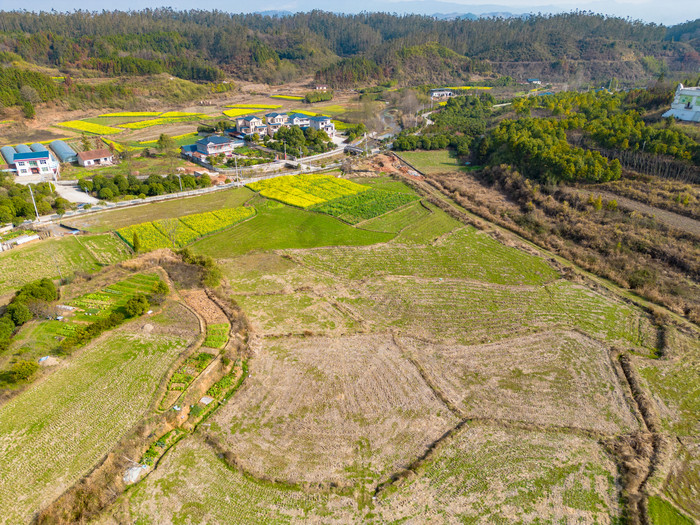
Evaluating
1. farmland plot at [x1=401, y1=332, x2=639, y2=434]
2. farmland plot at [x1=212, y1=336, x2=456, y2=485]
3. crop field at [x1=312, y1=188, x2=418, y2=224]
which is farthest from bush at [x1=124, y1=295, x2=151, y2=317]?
crop field at [x1=312, y1=188, x2=418, y2=224]

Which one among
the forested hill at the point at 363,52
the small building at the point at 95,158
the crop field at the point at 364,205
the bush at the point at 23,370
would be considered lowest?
the bush at the point at 23,370

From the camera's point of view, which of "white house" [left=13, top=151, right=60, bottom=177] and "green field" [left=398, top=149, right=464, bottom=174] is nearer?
"white house" [left=13, top=151, right=60, bottom=177]

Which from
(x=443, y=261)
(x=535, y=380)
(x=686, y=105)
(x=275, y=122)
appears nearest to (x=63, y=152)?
(x=275, y=122)

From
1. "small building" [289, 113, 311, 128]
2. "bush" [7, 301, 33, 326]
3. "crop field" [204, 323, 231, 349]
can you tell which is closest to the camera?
"crop field" [204, 323, 231, 349]

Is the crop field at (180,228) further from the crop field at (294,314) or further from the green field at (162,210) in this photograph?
the crop field at (294,314)

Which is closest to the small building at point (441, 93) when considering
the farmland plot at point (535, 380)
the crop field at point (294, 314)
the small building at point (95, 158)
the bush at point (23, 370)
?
the small building at point (95, 158)

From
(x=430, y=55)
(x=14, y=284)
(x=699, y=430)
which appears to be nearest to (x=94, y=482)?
(x=14, y=284)

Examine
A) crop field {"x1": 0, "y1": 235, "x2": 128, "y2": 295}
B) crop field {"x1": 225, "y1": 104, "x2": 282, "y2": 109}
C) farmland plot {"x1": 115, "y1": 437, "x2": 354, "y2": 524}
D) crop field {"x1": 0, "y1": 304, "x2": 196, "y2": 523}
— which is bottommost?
farmland plot {"x1": 115, "y1": 437, "x2": 354, "y2": 524}

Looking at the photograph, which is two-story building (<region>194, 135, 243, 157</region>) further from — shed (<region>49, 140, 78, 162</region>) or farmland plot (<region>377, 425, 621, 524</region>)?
farmland plot (<region>377, 425, 621, 524</region>)
